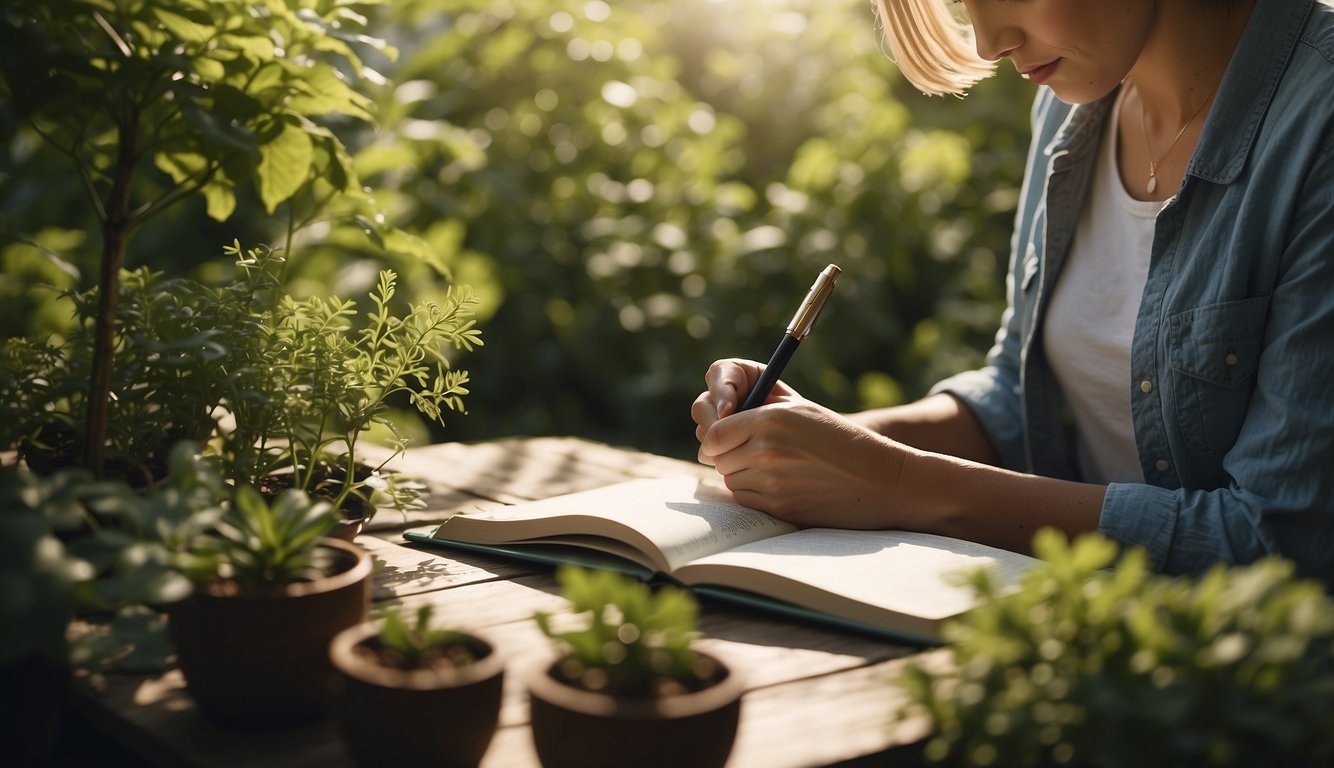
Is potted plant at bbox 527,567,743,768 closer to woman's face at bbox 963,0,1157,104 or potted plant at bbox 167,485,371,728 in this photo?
potted plant at bbox 167,485,371,728

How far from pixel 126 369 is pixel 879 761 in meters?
0.72

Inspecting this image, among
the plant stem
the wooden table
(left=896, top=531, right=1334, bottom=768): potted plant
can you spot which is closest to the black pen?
the wooden table

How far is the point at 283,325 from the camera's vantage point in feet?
3.85

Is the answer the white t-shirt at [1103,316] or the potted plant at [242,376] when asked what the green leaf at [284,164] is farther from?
the white t-shirt at [1103,316]

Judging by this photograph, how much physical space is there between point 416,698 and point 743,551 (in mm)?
481

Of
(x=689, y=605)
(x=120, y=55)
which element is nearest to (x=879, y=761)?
(x=689, y=605)

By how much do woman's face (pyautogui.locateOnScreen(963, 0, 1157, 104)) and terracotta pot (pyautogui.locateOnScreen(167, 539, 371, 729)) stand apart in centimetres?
103

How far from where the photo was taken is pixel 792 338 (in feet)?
4.87

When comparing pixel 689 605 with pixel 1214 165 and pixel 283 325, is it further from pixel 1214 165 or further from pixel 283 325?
pixel 1214 165

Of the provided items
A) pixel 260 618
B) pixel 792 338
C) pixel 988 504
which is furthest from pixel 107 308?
pixel 988 504

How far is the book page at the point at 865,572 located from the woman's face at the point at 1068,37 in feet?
2.03

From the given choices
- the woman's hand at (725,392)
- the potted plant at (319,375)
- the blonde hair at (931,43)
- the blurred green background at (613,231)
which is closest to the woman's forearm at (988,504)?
the woman's hand at (725,392)

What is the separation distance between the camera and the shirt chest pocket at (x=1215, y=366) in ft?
4.46

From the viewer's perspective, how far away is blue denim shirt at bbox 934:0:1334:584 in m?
1.25
